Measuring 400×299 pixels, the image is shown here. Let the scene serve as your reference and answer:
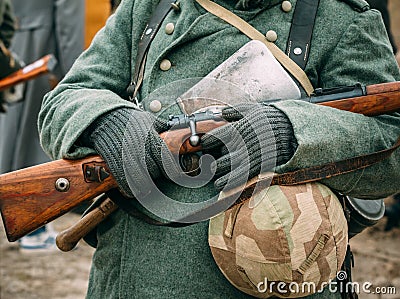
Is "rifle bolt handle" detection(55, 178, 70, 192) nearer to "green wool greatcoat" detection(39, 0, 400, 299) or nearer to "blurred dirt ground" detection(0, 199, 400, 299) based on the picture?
"green wool greatcoat" detection(39, 0, 400, 299)

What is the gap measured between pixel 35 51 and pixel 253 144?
13.6ft

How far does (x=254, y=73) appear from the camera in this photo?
203cm

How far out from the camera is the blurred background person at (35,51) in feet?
18.6

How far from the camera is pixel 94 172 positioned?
6.46 feet

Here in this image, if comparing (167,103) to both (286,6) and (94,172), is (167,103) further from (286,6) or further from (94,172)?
(286,6)

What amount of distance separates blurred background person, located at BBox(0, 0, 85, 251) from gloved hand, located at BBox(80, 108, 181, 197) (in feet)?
12.4

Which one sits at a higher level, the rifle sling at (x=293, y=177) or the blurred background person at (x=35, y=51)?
the rifle sling at (x=293, y=177)

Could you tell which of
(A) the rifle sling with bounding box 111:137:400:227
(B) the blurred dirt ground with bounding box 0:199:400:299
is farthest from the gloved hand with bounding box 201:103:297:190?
(B) the blurred dirt ground with bounding box 0:199:400:299

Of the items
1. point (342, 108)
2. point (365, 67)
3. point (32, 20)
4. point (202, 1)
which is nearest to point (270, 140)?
point (342, 108)

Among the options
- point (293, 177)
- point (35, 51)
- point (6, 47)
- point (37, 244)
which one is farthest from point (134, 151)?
point (35, 51)

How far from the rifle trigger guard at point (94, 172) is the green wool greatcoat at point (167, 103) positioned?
0.04 metres

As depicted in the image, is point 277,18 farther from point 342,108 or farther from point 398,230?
point 398,230

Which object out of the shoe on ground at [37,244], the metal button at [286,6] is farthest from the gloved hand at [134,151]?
the shoe on ground at [37,244]

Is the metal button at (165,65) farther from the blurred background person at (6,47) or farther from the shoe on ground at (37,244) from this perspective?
the shoe on ground at (37,244)
